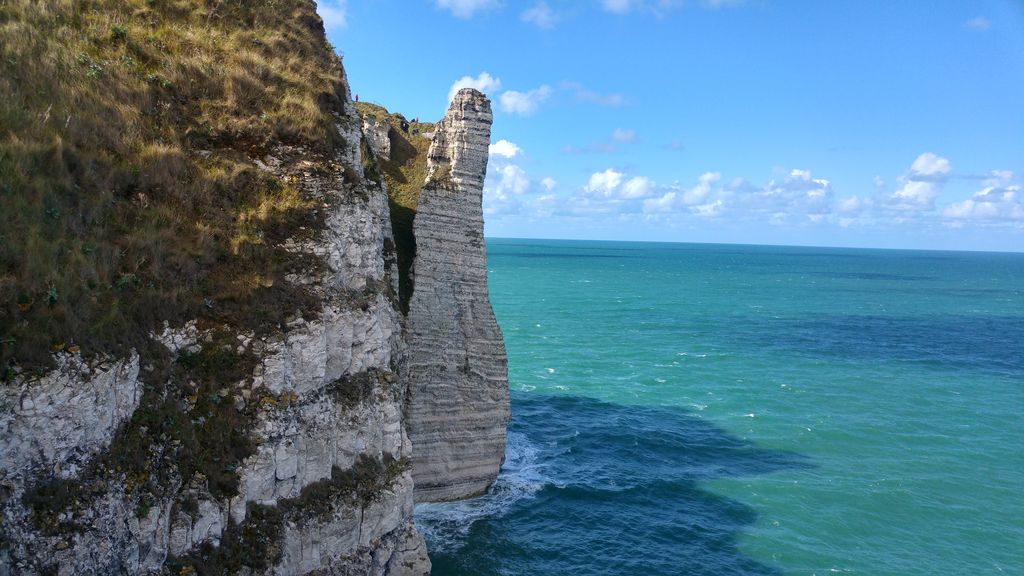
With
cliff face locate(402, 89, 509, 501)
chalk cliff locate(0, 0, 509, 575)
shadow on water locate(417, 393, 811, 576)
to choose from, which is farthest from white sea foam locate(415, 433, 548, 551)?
chalk cliff locate(0, 0, 509, 575)

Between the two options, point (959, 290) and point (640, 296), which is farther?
point (959, 290)

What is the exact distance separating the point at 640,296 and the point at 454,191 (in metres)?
92.7

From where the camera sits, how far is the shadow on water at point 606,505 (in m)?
29.4

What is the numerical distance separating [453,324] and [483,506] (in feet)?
32.0

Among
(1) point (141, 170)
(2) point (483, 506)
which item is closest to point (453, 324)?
(2) point (483, 506)

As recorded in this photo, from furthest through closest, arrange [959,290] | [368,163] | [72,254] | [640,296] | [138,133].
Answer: [959,290], [640,296], [368,163], [138,133], [72,254]

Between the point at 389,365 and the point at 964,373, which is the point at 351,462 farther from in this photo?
the point at 964,373

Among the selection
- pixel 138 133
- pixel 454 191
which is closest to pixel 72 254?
pixel 138 133

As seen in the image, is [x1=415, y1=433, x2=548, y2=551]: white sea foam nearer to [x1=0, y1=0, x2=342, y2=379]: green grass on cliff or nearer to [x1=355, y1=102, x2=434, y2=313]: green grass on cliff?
[x1=355, y1=102, x2=434, y2=313]: green grass on cliff

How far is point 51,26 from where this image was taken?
75.5 ft

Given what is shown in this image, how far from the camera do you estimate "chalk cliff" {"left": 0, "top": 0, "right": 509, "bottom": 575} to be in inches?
592

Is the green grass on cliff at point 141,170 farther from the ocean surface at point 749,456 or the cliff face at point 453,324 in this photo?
the ocean surface at point 749,456

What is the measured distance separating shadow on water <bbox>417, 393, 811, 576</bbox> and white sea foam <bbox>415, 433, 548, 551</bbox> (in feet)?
0.20

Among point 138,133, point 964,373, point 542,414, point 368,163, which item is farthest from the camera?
point 964,373
